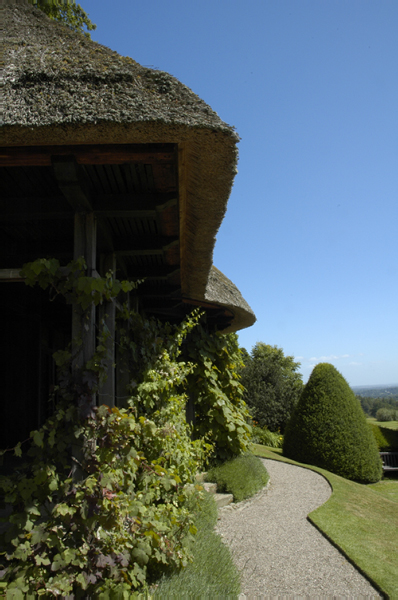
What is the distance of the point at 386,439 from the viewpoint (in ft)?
43.8

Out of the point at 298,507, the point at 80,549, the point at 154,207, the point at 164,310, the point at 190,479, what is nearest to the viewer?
the point at 80,549

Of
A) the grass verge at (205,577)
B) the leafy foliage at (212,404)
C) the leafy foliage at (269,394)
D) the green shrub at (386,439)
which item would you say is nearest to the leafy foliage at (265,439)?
the leafy foliage at (269,394)

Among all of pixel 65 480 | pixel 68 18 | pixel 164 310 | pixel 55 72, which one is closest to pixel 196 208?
pixel 55 72

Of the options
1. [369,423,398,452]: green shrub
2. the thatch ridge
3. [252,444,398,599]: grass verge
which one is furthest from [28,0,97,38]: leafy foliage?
[369,423,398,452]: green shrub

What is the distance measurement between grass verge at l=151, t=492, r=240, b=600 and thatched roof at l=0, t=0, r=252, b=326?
2.69 meters

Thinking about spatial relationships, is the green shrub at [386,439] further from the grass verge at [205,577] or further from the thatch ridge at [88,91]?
the thatch ridge at [88,91]

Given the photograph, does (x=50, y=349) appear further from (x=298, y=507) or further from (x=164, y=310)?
(x=298, y=507)

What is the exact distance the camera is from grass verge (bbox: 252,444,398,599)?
13.2ft

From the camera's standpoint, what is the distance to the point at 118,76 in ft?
8.24

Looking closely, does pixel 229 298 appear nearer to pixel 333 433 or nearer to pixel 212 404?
pixel 212 404

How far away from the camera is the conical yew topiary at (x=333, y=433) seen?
364 inches

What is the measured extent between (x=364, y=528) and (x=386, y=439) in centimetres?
905

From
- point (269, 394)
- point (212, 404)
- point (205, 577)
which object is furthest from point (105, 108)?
point (269, 394)

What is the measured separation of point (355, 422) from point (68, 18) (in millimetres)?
12315
